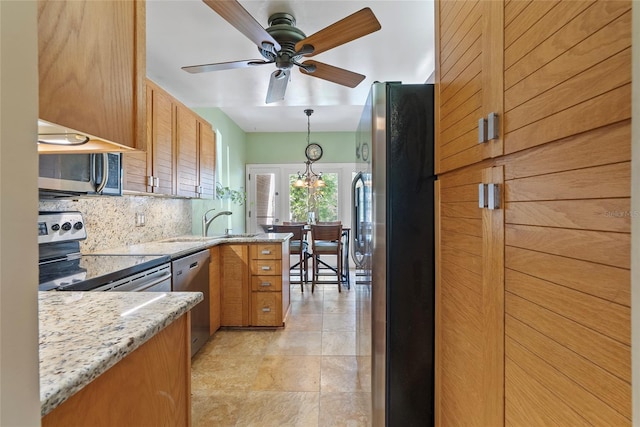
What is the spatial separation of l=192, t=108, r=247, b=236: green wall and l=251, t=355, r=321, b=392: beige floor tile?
213cm

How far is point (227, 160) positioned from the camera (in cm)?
485

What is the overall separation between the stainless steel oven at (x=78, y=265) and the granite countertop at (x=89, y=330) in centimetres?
37

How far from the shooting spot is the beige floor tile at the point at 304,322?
2924 mm

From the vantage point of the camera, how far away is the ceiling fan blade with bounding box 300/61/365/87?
6.92 feet

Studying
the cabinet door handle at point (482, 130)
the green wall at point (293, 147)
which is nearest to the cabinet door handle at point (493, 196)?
the cabinet door handle at point (482, 130)

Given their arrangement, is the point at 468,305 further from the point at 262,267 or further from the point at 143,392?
the point at 262,267

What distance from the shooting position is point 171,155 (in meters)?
2.53

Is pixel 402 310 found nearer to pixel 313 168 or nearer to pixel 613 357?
pixel 613 357

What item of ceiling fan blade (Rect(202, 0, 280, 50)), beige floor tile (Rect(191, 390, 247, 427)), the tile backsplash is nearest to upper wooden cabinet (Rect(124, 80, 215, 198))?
the tile backsplash

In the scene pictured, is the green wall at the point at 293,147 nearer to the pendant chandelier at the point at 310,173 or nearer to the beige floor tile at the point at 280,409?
the pendant chandelier at the point at 310,173

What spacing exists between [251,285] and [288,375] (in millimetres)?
956

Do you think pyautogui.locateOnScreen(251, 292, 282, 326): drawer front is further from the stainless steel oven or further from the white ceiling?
the white ceiling

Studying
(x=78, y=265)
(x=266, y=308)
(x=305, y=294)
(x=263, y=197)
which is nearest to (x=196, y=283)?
(x=266, y=308)

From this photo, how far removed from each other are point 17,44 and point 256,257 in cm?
255
